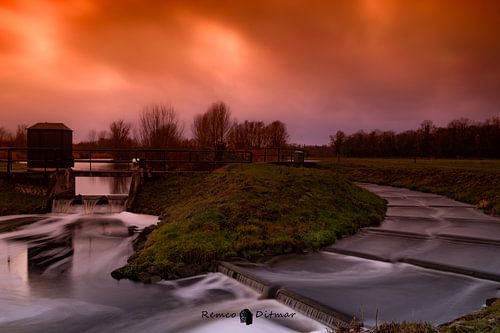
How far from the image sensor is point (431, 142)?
77750 millimetres

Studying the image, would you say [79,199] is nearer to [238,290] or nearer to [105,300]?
[105,300]

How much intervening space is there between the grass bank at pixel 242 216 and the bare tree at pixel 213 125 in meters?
26.3

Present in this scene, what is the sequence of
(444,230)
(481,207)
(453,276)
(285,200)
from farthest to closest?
1. (481,207)
2. (285,200)
3. (444,230)
4. (453,276)

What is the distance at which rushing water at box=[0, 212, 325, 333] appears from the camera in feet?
22.6

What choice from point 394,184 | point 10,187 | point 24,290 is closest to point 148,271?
point 24,290

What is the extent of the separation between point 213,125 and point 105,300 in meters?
41.0

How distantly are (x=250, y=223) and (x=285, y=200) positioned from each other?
2.95m

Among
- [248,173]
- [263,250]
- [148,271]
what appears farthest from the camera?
[248,173]

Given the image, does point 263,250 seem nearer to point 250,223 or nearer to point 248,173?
point 250,223

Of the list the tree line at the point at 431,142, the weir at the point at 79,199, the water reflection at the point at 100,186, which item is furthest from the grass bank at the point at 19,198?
the tree line at the point at 431,142

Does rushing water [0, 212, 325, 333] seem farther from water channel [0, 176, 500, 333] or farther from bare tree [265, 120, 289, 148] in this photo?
bare tree [265, 120, 289, 148]

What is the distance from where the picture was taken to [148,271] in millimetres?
9461

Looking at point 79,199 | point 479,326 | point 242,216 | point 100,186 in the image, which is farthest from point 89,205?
point 479,326

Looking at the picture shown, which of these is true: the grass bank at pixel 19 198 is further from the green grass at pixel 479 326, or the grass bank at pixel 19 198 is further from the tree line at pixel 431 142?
the tree line at pixel 431 142
